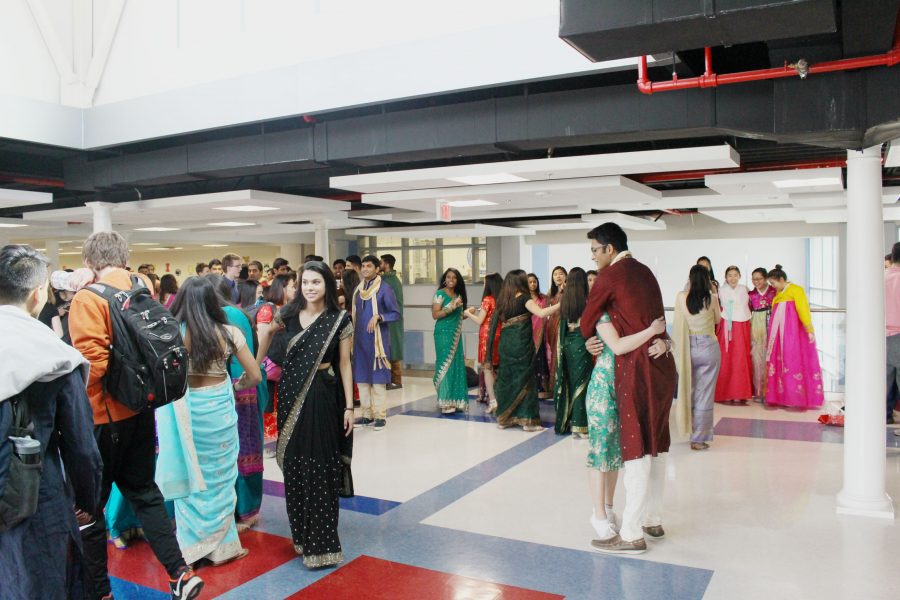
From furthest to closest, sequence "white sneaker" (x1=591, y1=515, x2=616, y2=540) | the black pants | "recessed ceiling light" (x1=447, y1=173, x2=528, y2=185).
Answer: "recessed ceiling light" (x1=447, y1=173, x2=528, y2=185) < "white sneaker" (x1=591, y1=515, x2=616, y2=540) < the black pants

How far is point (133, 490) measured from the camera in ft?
10.4

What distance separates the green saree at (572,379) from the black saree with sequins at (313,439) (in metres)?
3.18

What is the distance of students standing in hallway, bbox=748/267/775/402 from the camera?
817cm

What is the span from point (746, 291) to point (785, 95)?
4.42 metres

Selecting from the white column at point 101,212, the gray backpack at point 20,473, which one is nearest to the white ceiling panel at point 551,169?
the white column at point 101,212

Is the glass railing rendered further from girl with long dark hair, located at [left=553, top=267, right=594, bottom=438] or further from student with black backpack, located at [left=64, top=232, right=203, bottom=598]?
student with black backpack, located at [left=64, top=232, right=203, bottom=598]

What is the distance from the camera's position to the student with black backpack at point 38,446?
202 centimetres

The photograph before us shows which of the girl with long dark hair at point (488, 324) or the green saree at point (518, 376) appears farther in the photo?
the girl with long dark hair at point (488, 324)

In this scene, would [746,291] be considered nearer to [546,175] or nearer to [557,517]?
[546,175]

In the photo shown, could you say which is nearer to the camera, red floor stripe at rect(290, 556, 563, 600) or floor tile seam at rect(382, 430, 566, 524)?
red floor stripe at rect(290, 556, 563, 600)

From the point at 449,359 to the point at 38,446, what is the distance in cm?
574

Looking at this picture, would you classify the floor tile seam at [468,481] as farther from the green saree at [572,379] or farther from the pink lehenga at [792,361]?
the pink lehenga at [792,361]

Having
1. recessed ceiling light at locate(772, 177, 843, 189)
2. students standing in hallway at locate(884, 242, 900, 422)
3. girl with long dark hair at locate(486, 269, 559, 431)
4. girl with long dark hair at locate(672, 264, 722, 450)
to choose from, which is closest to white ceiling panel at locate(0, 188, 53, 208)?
girl with long dark hair at locate(486, 269, 559, 431)

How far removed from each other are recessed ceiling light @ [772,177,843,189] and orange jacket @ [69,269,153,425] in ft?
16.7
